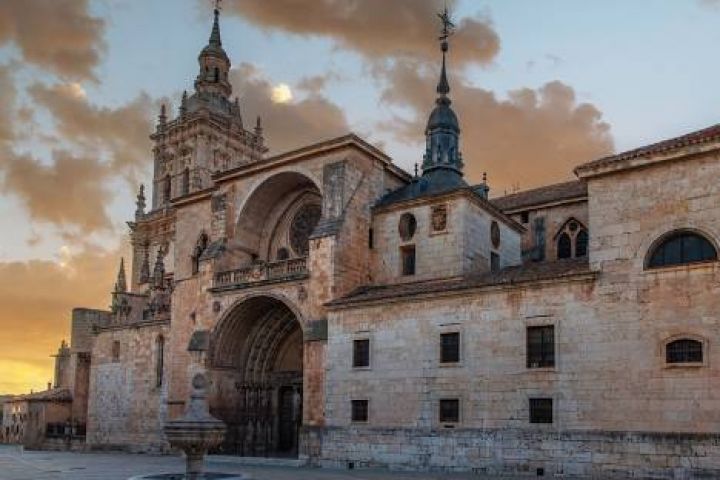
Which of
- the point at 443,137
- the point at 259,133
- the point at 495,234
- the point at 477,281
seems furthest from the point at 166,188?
the point at 477,281

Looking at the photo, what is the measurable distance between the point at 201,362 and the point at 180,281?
482 cm

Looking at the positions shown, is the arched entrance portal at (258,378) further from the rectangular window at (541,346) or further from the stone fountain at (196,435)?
the stone fountain at (196,435)

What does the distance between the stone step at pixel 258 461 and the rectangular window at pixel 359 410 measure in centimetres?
259

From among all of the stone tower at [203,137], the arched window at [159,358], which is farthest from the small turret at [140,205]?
the arched window at [159,358]

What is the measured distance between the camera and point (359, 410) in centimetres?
2639

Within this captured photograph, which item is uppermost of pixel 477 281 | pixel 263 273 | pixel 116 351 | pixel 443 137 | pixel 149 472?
pixel 443 137

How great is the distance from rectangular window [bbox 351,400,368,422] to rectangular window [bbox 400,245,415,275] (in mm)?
5709

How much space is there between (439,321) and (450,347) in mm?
896

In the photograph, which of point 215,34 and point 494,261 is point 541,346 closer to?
point 494,261

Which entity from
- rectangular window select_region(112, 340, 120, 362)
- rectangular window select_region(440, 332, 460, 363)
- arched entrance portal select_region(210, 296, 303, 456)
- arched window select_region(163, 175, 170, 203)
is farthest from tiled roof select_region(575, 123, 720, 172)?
arched window select_region(163, 175, 170, 203)

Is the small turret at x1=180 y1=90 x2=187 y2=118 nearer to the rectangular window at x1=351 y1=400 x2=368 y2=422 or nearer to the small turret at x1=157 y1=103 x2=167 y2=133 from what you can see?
the small turret at x1=157 y1=103 x2=167 y2=133

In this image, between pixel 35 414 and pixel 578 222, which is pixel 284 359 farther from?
pixel 35 414

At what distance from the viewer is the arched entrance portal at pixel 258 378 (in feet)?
106

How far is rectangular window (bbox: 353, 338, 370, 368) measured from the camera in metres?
26.5
